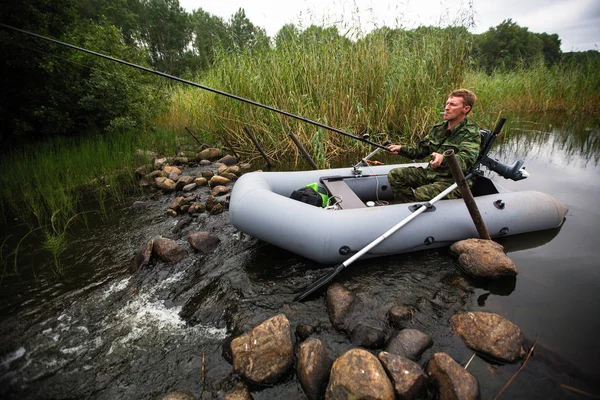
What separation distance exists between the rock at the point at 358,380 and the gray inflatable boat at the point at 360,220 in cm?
97

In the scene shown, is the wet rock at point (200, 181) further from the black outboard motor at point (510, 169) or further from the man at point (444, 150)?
the black outboard motor at point (510, 169)

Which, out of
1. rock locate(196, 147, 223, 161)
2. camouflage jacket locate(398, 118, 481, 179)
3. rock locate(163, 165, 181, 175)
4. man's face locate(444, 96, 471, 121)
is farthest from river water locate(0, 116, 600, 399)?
rock locate(196, 147, 223, 161)

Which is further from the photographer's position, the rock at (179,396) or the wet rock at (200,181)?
the wet rock at (200,181)

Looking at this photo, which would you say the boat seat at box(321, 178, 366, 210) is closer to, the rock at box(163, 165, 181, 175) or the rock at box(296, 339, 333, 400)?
the rock at box(296, 339, 333, 400)

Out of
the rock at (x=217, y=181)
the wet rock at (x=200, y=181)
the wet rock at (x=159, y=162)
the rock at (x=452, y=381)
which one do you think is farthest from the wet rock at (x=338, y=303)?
the wet rock at (x=159, y=162)

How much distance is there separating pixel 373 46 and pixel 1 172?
6.12 meters

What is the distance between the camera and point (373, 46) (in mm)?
5301

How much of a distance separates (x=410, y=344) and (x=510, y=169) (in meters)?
2.10

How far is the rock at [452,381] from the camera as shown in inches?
54.0

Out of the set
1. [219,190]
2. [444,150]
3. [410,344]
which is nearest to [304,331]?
[410,344]

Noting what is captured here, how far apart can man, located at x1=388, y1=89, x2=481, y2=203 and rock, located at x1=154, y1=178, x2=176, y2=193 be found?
3203 mm

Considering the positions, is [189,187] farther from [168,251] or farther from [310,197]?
[310,197]

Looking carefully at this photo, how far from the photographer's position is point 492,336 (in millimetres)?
1688

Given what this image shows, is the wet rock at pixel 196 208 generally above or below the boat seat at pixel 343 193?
below
